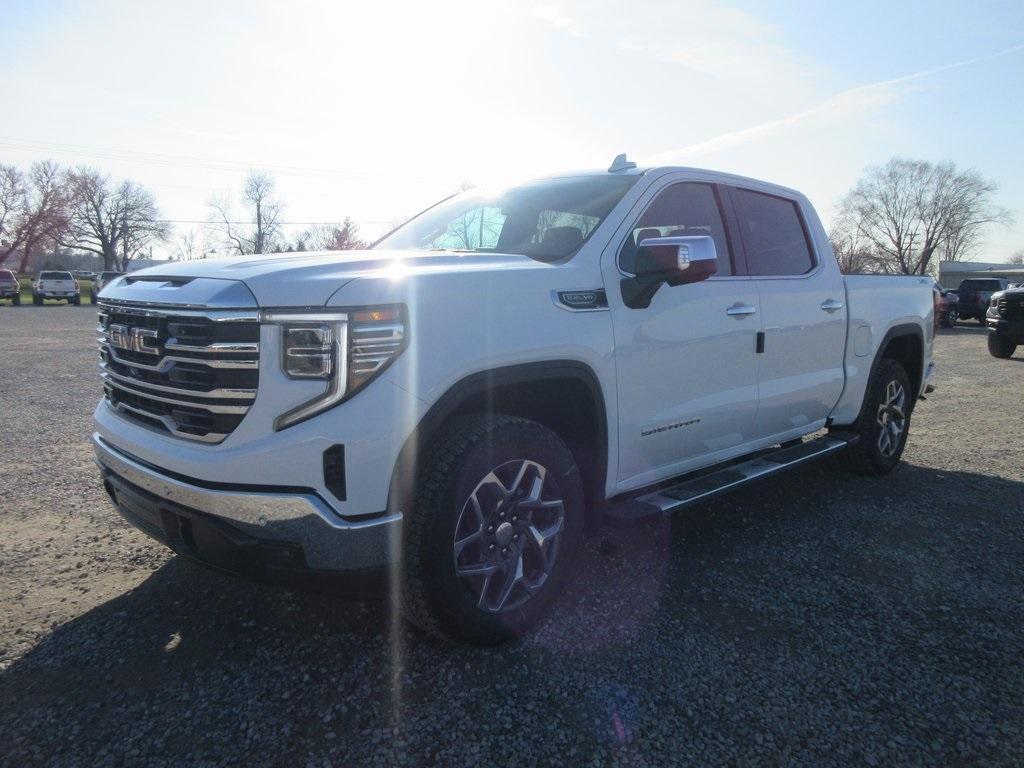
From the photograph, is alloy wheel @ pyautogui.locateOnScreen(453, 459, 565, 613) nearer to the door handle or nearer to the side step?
the side step

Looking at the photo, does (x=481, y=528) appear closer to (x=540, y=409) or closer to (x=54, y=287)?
(x=540, y=409)

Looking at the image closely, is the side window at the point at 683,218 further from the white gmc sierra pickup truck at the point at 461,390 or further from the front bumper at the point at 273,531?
the front bumper at the point at 273,531

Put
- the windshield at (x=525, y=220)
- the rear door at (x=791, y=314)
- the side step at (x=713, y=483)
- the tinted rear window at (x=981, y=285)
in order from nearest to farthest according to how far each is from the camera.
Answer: the side step at (x=713, y=483), the windshield at (x=525, y=220), the rear door at (x=791, y=314), the tinted rear window at (x=981, y=285)

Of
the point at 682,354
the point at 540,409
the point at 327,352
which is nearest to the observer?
the point at 327,352

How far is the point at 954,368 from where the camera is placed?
13.0 metres

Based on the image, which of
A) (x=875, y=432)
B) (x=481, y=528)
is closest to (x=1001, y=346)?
(x=875, y=432)

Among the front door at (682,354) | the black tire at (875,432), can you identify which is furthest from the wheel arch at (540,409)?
the black tire at (875,432)

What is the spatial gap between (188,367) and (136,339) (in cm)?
37

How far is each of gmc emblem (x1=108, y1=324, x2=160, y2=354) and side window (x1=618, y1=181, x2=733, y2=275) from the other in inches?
74.9

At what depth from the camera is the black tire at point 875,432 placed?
16.9 feet

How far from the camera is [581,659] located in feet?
9.08

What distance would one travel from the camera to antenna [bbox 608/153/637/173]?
3691mm

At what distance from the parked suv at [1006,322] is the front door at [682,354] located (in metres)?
13.2

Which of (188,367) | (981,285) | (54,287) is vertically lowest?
(188,367)
